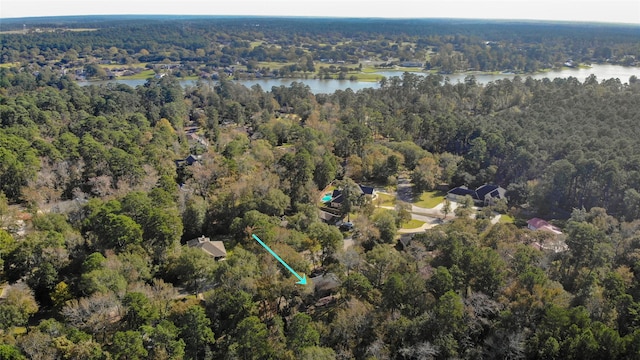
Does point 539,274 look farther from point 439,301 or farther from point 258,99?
point 258,99

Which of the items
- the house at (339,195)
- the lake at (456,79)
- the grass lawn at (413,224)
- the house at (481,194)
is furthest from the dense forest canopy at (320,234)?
the lake at (456,79)

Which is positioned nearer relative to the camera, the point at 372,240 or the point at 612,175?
the point at 372,240

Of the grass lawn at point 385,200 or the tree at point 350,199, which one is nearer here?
the tree at point 350,199

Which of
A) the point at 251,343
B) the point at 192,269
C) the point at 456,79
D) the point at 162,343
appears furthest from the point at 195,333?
the point at 456,79

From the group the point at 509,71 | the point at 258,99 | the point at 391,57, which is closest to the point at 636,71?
the point at 509,71

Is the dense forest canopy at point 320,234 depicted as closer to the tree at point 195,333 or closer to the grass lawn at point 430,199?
the tree at point 195,333

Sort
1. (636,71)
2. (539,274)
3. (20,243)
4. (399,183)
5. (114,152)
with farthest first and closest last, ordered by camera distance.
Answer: (636,71) < (399,183) < (114,152) < (20,243) < (539,274)
